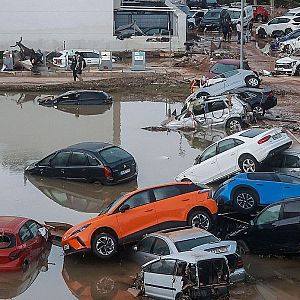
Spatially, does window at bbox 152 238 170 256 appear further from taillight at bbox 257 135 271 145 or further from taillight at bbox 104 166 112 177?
taillight at bbox 104 166 112 177

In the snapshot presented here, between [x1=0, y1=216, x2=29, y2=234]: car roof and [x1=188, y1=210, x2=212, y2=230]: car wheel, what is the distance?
3456 millimetres

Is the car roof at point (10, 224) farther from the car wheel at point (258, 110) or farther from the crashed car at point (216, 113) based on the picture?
the car wheel at point (258, 110)

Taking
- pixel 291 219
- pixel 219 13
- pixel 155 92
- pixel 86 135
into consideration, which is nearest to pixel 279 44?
pixel 219 13

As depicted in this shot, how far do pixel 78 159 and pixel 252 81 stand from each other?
1424 cm

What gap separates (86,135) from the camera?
29.5 metres

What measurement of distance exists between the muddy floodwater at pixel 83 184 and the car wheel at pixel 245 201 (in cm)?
190

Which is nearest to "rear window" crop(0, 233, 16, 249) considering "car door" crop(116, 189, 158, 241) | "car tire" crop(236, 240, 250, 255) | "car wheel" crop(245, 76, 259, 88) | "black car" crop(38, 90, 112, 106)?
"car door" crop(116, 189, 158, 241)

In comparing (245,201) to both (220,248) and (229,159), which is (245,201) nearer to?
(229,159)

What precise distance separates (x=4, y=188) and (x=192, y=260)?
1012cm

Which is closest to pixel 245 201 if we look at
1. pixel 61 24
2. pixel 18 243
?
pixel 18 243

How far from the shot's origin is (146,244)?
15086mm

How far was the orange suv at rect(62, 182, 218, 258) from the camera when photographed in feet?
51.8

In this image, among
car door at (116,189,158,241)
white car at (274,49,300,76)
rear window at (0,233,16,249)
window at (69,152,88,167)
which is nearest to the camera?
rear window at (0,233,16,249)

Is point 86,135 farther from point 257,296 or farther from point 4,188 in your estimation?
point 257,296
